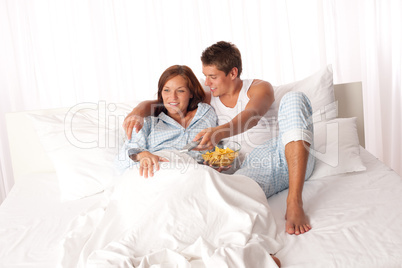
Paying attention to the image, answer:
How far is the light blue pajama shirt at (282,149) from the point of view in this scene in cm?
171

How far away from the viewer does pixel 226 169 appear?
6.33 ft

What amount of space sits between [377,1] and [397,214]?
200 cm

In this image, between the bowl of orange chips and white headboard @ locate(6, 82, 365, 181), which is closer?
the bowl of orange chips

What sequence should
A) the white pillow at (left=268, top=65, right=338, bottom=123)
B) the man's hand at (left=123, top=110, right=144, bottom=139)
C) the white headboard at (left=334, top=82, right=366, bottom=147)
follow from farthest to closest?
the white headboard at (left=334, top=82, right=366, bottom=147), the white pillow at (left=268, top=65, right=338, bottom=123), the man's hand at (left=123, top=110, right=144, bottom=139)

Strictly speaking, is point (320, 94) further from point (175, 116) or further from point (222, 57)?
point (175, 116)

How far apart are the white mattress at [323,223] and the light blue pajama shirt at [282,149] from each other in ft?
0.23

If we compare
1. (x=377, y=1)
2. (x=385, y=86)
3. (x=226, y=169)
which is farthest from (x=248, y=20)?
(x=226, y=169)

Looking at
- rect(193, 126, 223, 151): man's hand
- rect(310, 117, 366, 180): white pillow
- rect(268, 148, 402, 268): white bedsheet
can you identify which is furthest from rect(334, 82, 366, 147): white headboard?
rect(193, 126, 223, 151): man's hand

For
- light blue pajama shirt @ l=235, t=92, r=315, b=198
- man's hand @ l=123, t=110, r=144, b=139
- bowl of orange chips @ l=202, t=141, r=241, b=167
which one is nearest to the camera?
light blue pajama shirt @ l=235, t=92, r=315, b=198

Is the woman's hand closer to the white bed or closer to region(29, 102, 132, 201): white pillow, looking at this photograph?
the white bed

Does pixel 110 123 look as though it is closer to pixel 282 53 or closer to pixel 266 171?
pixel 266 171

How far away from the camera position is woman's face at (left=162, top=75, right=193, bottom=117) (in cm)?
208

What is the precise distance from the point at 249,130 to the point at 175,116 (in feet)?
1.26

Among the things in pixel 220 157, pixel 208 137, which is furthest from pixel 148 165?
pixel 220 157
